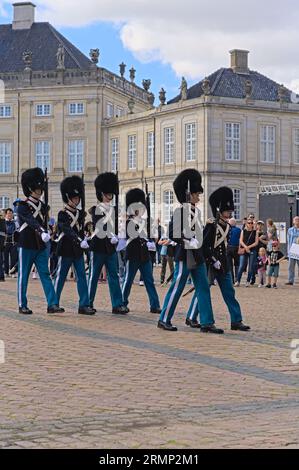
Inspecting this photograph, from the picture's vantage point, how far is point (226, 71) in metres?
52.1

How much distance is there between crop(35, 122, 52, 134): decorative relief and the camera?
57438 mm

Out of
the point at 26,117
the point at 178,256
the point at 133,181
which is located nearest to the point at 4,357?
Answer: the point at 178,256

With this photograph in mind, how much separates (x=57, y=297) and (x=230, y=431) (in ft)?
23.3

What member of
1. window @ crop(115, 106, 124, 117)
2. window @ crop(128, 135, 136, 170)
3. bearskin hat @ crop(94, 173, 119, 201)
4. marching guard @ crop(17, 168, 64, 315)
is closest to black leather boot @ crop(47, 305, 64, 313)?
marching guard @ crop(17, 168, 64, 315)

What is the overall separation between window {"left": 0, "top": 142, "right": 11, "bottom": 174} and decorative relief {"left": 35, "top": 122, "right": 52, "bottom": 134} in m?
2.35

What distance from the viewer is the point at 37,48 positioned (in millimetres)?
59438

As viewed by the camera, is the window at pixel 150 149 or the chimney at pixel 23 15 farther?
the chimney at pixel 23 15

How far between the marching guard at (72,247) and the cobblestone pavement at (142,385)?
1.59ft

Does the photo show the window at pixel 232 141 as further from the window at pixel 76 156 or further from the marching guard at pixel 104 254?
the marching guard at pixel 104 254

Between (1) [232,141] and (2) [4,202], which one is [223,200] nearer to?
(1) [232,141]

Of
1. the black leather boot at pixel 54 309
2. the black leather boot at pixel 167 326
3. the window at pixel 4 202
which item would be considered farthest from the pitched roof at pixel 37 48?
the black leather boot at pixel 167 326

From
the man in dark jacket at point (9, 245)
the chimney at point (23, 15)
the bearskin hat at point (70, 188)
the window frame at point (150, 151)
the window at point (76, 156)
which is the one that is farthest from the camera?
the chimney at point (23, 15)

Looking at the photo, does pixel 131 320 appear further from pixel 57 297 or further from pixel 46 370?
pixel 46 370

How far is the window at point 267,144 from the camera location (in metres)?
49.9
